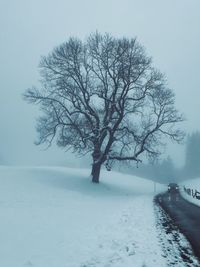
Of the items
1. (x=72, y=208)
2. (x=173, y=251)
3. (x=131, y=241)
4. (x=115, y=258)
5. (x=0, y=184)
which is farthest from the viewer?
(x=0, y=184)

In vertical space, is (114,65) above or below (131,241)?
above

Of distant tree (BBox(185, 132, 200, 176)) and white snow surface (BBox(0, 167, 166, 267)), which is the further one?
distant tree (BBox(185, 132, 200, 176))

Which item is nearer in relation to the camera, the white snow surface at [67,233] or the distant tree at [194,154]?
the white snow surface at [67,233]

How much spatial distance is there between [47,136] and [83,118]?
395cm

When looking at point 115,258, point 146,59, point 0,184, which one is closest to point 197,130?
point 146,59

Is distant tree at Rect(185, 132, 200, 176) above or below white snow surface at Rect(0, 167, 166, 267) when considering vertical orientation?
above

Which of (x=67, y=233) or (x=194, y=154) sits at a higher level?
(x=194, y=154)

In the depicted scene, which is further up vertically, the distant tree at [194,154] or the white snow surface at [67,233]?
the distant tree at [194,154]

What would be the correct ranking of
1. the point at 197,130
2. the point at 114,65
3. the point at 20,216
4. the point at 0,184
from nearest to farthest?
the point at 20,216
the point at 0,184
the point at 114,65
the point at 197,130

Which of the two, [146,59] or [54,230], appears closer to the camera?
[54,230]

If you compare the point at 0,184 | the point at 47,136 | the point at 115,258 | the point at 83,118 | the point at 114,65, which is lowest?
the point at 115,258

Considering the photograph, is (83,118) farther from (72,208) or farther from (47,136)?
(72,208)

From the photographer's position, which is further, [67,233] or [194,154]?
[194,154]

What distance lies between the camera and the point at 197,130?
14038 cm
